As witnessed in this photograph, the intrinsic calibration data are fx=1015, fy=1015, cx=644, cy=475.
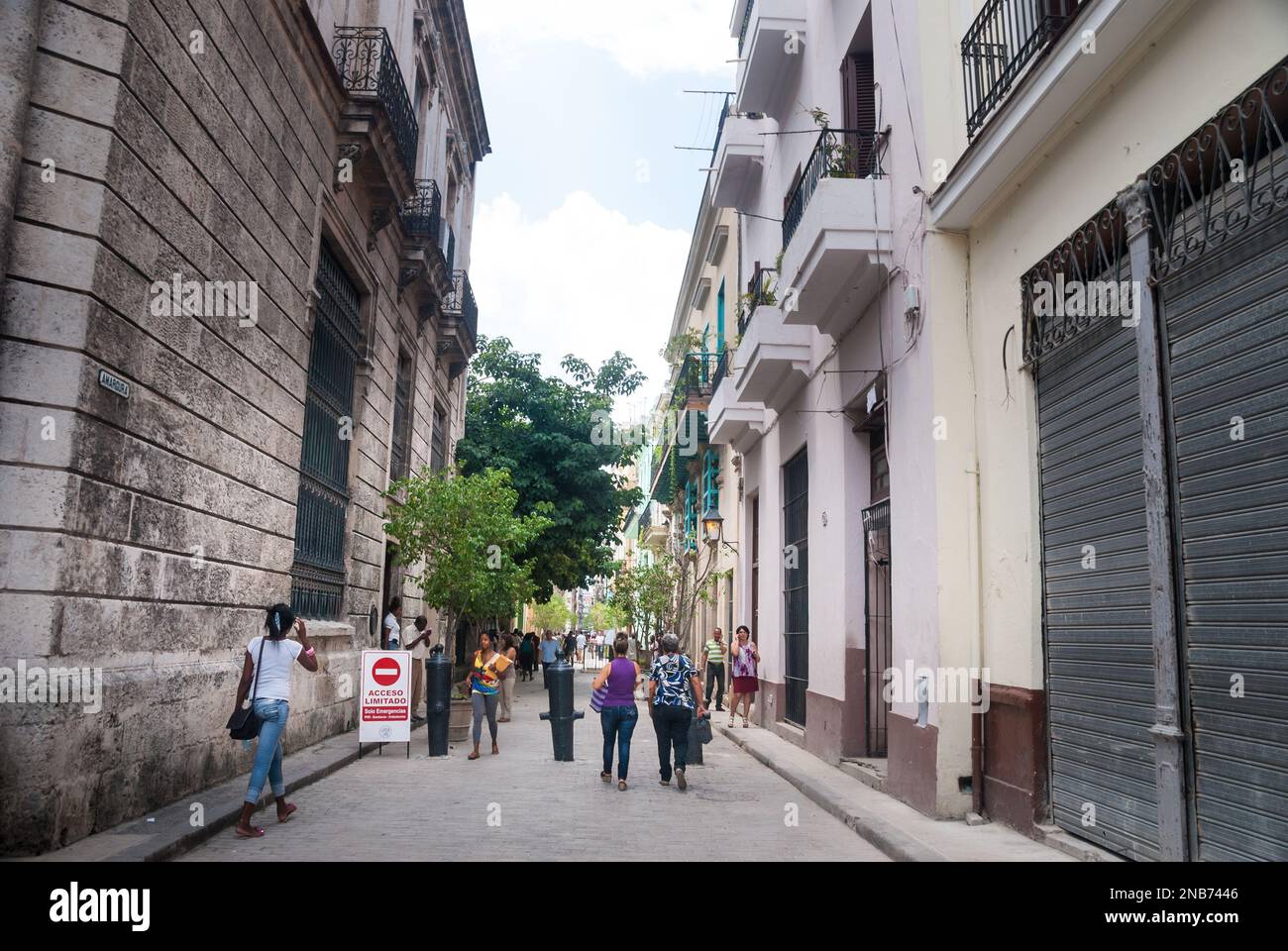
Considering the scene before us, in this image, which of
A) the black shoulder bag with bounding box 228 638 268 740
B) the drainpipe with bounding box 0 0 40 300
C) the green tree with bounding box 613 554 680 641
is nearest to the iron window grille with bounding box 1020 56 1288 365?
the black shoulder bag with bounding box 228 638 268 740

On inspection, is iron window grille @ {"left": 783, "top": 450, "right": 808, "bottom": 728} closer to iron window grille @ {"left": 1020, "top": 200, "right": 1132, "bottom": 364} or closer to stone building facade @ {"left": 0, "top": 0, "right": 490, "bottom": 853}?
stone building facade @ {"left": 0, "top": 0, "right": 490, "bottom": 853}

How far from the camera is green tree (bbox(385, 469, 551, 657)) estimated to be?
15.2m

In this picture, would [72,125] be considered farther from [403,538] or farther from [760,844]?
[403,538]

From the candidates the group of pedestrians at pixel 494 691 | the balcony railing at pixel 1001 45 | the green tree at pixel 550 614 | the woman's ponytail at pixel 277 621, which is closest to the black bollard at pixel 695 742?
the group of pedestrians at pixel 494 691

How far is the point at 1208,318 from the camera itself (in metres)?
5.62

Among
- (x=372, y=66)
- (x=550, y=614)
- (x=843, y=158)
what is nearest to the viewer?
(x=843, y=158)

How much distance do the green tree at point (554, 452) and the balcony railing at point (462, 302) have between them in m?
4.64

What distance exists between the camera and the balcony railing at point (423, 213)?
55.7 feet

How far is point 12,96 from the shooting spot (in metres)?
6.55

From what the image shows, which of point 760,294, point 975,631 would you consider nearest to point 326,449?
point 760,294

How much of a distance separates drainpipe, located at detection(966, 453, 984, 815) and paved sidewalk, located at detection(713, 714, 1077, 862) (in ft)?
1.21

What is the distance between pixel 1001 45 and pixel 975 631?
188 inches

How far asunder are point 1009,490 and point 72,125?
7330 millimetres

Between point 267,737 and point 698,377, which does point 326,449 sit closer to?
point 267,737
